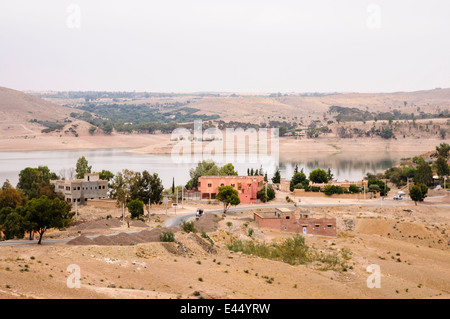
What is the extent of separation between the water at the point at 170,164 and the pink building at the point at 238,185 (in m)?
15.8

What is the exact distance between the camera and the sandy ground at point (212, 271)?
1828 cm

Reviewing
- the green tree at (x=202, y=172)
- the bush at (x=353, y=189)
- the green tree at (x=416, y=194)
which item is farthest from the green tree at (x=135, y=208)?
the green tree at (x=416, y=194)

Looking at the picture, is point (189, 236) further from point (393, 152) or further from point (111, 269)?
point (393, 152)

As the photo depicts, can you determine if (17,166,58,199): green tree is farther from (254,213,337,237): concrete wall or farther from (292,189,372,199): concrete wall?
(292,189,372,199): concrete wall

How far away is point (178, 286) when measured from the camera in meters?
19.6

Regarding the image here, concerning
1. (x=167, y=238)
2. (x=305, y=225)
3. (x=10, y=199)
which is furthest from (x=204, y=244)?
(x=10, y=199)

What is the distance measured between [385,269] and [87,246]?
12.4 m

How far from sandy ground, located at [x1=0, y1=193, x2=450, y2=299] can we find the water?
3879 centimetres

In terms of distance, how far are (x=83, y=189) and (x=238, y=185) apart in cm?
1199

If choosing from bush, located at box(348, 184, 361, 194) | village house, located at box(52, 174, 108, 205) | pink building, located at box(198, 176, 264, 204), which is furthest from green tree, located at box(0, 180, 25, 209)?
bush, located at box(348, 184, 361, 194)

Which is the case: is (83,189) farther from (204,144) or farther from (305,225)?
(204,144)

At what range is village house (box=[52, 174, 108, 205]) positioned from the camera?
48.0 m

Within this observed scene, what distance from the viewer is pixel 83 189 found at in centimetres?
4878
